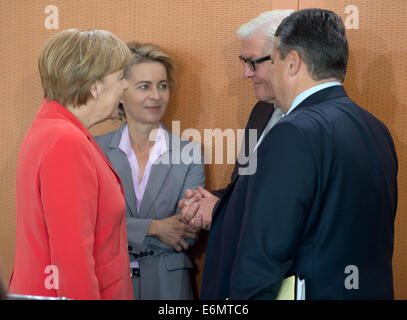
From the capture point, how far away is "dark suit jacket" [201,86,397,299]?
4.86 feet

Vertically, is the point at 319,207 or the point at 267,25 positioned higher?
the point at 267,25

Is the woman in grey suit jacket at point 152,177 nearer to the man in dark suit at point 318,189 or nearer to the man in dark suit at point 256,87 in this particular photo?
the man in dark suit at point 256,87

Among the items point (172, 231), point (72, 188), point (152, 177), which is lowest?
point (172, 231)

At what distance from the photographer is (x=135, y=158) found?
278 cm

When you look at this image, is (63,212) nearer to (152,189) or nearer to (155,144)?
(152,189)

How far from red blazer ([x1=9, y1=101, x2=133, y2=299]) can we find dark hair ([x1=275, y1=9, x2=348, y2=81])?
2.45 ft

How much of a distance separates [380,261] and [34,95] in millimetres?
2214

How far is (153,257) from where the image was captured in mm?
2654

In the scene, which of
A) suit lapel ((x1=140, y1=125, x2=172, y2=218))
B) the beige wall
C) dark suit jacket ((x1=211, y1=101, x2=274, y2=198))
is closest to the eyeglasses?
dark suit jacket ((x1=211, y1=101, x2=274, y2=198))

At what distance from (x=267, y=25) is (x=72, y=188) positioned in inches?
53.7

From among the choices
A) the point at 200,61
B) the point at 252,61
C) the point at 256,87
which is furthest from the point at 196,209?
the point at 200,61

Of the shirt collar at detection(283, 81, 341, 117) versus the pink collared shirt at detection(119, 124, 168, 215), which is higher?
the shirt collar at detection(283, 81, 341, 117)

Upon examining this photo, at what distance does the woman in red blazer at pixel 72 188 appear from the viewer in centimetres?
157

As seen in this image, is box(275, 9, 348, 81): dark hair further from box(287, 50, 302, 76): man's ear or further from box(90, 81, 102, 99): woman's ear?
box(90, 81, 102, 99): woman's ear
